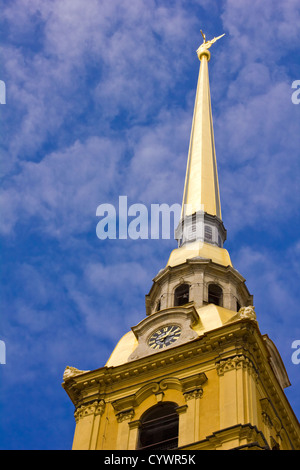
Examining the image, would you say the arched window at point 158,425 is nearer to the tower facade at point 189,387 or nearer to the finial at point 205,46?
the tower facade at point 189,387

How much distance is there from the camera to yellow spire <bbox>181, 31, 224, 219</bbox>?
2862 inches

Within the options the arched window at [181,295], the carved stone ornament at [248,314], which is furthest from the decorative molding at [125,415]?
the arched window at [181,295]

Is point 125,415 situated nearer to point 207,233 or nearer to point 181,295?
point 181,295

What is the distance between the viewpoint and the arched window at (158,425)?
51.5 metres

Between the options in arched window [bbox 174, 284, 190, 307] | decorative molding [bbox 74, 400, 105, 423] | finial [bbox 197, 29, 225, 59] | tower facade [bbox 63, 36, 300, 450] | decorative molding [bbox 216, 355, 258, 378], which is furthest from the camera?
finial [bbox 197, 29, 225, 59]

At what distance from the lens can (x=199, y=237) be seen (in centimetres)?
6938

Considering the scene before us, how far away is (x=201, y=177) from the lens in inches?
2916

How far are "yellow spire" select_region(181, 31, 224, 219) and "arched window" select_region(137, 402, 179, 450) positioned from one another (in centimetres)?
2168

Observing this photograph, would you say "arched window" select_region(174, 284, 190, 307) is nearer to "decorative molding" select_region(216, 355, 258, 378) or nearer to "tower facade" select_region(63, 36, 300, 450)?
"tower facade" select_region(63, 36, 300, 450)

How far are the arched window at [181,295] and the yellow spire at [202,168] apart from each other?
30.0 feet

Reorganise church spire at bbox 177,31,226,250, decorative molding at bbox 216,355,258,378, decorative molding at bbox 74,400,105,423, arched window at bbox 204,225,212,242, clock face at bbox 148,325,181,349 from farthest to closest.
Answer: church spire at bbox 177,31,226,250
arched window at bbox 204,225,212,242
clock face at bbox 148,325,181,349
decorative molding at bbox 74,400,105,423
decorative molding at bbox 216,355,258,378

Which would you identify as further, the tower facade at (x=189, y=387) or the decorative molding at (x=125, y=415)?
the decorative molding at (x=125, y=415)

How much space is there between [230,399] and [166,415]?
12.9 feet

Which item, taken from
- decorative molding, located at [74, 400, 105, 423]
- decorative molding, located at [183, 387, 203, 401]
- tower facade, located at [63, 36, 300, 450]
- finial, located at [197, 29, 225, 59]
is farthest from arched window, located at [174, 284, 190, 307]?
finial, located at [197, 29, 225, 59]
